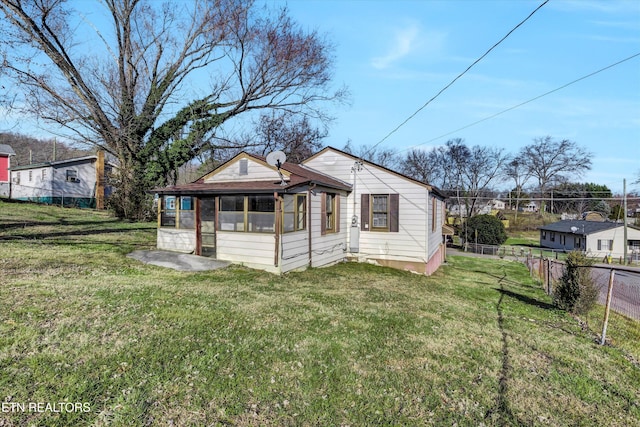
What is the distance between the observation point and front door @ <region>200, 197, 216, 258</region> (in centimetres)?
985

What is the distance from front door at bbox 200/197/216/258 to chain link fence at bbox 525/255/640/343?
29.2 ft

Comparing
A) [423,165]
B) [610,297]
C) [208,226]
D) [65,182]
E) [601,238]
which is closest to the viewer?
[610,297]

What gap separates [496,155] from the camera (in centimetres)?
4469

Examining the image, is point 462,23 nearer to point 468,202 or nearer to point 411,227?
point 411,227

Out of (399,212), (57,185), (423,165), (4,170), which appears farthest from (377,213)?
(423,165)

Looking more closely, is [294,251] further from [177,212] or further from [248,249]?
[177,212]

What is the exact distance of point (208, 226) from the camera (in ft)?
32.8

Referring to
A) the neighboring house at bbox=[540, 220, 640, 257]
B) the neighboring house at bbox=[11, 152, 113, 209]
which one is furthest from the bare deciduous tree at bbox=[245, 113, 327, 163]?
the neighboring house at bbox=[540, 220, 640, 257]

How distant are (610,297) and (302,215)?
22.6ft

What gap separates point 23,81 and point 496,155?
156 feet

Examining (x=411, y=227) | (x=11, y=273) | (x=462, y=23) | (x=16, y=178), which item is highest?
(x=462, y=23)

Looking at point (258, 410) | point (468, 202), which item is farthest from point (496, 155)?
point (258, 410)

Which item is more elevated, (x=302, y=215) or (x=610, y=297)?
(x=302, y=215)

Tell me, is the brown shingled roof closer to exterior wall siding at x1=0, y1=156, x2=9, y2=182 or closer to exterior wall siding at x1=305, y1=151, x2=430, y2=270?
exterior wall siding at x1=305, y1=151, x2=430, y2=270
